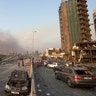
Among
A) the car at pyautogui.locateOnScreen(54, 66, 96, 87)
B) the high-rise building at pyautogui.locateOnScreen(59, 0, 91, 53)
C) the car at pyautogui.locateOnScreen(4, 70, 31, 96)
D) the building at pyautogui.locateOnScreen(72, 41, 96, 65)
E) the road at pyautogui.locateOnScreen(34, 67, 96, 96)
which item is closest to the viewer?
the car at pyautogui.locateOnScreen(4, 70, 31, 96)

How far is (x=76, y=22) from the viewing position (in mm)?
108500

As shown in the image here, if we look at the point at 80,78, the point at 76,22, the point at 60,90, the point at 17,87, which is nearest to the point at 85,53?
the point at 76,22

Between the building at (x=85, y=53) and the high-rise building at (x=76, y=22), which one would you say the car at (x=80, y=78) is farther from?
the high-rise building at (x=76, y=22)

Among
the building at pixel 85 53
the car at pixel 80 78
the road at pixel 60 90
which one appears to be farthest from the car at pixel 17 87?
the building at pixel 85 53

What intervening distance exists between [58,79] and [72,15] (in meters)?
94.4

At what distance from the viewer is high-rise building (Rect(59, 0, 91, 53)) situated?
105450 millimetres

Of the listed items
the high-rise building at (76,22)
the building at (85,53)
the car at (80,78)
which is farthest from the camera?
the high-rise building at (76,22)

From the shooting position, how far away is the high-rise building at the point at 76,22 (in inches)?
4152

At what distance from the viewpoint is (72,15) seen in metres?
114

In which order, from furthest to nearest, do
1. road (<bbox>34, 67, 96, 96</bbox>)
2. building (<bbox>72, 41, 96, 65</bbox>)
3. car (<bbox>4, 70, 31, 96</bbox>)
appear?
building (<bbox>72, 41, 96, 65</bbox>)
road (<bbox>34, 67, 96, 96</bbox>)
car (<bbox>4, 70, 31, 96</bbox>)

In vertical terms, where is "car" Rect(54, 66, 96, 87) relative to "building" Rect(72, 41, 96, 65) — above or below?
below

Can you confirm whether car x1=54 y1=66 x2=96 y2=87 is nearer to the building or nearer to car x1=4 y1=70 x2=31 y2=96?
car x1=4 y1=70 x2=31 y2=96

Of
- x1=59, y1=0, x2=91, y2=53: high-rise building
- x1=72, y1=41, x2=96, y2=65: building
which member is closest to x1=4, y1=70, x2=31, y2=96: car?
x1=72, y1=41, x2=96, y2=65: building

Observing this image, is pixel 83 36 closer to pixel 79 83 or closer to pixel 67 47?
pixel 67 47
